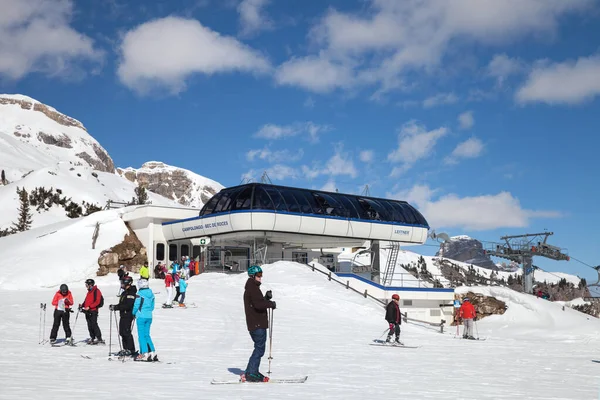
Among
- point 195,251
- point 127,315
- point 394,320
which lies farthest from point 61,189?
point 127,315

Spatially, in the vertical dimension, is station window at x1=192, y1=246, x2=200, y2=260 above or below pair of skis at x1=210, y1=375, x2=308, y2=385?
above

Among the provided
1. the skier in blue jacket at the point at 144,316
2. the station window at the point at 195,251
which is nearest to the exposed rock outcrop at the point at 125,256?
the station window at the point at 195,251

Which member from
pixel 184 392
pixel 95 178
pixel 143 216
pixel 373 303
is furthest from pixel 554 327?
pixel 95 178

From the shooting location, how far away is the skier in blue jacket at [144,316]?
451 inches

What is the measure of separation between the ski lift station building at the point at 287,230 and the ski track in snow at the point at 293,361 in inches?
384

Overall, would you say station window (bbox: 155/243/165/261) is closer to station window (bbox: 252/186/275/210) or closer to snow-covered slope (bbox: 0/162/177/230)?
station window (bbox: 252/186/275/210)

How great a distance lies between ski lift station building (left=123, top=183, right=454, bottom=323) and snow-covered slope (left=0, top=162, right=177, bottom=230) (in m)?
45.4

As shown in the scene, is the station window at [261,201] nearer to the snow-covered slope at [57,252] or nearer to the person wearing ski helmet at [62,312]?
the snow-covered slope at [57,252]

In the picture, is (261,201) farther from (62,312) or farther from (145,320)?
(145,320)

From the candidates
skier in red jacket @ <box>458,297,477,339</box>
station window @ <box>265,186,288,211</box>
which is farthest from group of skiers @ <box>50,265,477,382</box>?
station window @ <box>265,186,288,211</box>

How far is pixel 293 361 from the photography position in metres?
13.0

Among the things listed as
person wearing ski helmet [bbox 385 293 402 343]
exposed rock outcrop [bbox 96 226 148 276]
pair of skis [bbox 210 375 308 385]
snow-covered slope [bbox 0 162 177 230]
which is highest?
snow-covered slope [bbox 0 162 177 230]

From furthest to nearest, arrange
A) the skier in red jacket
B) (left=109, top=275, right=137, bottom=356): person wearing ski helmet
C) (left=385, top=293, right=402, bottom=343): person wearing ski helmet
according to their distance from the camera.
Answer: the skier in red jacket, (left=385, top=293, right=402, bottom=343): person wearing ski helmet, (left=109, top=275, right=137, bottom=356): person wearing ski helmet

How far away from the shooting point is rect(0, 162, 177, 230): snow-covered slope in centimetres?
8675
